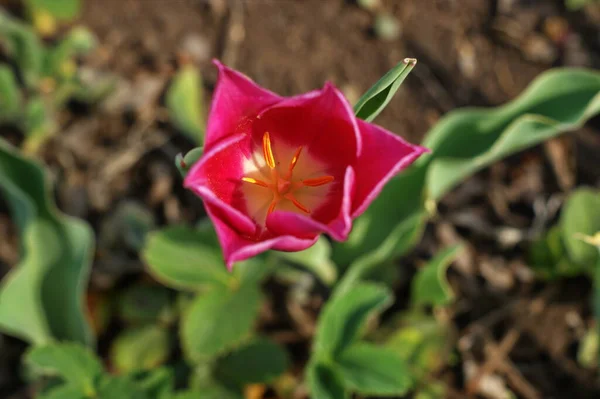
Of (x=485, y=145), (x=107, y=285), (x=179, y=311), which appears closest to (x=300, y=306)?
(x=179, y=311)

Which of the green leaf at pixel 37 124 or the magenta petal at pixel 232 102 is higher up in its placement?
the magenta petal at pixel 232 102

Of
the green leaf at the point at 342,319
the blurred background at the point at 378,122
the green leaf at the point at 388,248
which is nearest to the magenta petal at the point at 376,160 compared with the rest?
the green leaf at the point at 342,319

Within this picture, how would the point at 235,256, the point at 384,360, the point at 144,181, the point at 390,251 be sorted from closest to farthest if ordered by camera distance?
1. the point at 235,256
2. the point at 384,360
3. the point at 390,251
4. the point at 144,181

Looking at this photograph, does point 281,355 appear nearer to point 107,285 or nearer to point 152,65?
point 107,285

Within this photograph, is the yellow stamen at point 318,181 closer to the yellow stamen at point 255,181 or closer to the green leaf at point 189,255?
the yellow stamen at point 255,181

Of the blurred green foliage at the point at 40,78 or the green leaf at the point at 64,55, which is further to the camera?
the green leaf at the point at 64,55

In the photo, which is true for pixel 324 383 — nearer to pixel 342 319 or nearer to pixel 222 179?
pixel 342 319

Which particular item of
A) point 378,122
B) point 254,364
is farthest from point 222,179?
point 378,122
